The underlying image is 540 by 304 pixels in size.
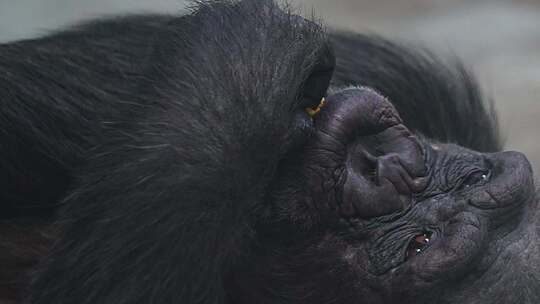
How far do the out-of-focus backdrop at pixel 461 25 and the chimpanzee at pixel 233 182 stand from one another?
177 cm

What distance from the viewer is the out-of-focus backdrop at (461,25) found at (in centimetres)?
448

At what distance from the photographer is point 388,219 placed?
2404mm

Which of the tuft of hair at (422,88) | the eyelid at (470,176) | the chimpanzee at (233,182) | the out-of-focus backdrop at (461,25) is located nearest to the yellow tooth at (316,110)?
the chimpanzee at (233,182)

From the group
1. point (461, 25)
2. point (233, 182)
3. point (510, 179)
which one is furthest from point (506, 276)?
point (461, 25)

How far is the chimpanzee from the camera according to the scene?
214 centimetres

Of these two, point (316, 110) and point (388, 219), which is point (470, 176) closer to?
point (388, 219)

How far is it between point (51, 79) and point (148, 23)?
1.24 ft

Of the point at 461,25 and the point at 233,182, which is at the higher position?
the point at 233,182

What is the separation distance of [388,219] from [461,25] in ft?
9.19

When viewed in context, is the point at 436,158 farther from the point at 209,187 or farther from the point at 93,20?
the point at 93,20

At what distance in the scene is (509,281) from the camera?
2.44 meters

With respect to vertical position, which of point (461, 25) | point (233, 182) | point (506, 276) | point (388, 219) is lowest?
point (461, 25)

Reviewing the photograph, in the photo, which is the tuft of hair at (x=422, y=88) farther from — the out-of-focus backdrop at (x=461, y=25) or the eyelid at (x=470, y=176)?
the out-of-focus backdrop at (x=461, y=25)

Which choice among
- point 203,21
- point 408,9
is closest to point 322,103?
point 203,21
